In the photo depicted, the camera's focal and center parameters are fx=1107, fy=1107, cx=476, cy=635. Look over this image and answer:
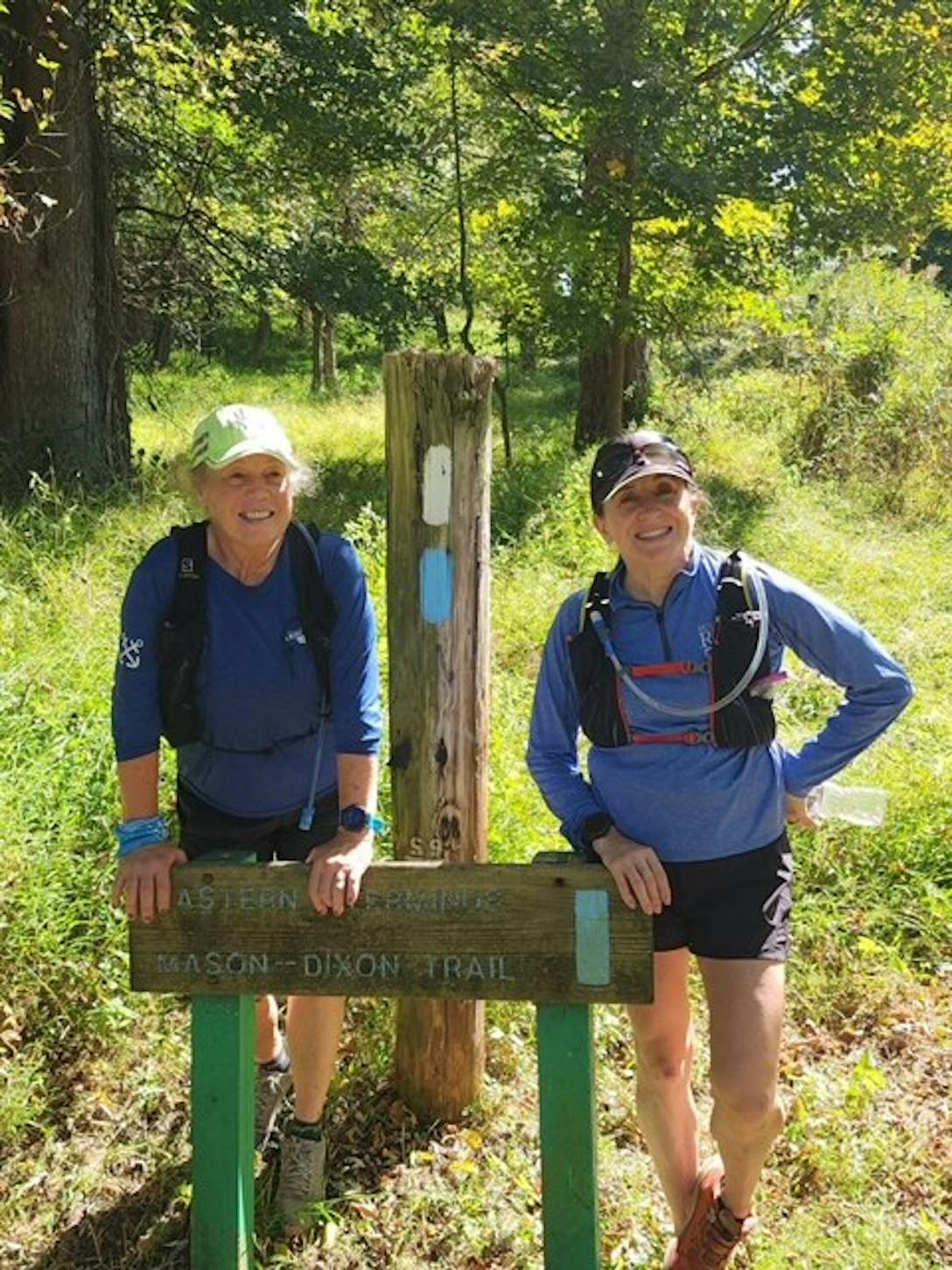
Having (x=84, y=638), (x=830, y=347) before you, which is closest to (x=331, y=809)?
(x=84, y=638)

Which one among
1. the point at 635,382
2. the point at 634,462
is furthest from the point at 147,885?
the point at 635,382

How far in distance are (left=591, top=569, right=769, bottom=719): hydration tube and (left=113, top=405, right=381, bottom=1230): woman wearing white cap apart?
1.81ft

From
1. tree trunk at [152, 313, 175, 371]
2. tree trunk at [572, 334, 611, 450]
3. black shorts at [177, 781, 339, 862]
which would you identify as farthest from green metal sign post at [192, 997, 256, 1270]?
tree trunk at [572, 334, 611, 450]

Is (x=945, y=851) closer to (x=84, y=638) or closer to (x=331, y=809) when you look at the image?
(x=331, y=809)

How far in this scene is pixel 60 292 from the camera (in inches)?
331

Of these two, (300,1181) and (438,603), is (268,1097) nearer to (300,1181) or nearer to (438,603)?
(300,1181)

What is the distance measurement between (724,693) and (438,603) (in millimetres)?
803

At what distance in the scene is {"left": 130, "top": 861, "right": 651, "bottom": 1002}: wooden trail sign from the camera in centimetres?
213

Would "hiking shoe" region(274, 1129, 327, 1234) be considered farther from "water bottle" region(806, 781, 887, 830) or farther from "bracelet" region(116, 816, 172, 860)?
"water bottle" region(806, 781, 887, 830)

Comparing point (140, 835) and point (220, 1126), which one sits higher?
point (140, 835)

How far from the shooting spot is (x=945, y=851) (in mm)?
4297

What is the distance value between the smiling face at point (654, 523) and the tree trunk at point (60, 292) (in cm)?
676

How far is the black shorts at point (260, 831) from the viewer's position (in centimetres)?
261

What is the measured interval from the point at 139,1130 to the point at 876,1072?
6.92ft
